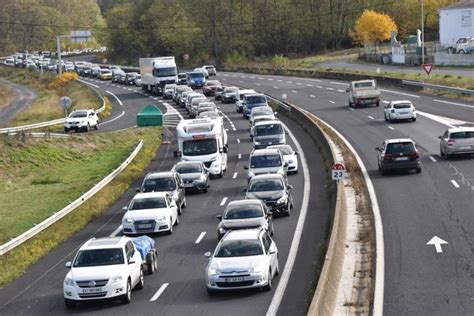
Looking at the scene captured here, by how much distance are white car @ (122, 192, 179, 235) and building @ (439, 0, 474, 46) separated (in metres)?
87.9

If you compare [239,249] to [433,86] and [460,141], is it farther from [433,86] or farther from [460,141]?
[433,86]

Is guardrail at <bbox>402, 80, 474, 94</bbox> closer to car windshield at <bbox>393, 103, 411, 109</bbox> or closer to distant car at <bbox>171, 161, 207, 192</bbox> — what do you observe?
car windshield at <bbox>393, 103, 411, 109</bbox>

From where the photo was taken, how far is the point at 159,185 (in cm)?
3753

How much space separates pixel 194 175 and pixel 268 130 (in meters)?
11.4

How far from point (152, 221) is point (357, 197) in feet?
24.9

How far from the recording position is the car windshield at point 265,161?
136 feet

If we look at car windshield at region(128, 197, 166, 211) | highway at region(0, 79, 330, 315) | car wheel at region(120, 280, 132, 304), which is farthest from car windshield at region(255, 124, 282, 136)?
car wheel at region(120, 280, 132, 304)

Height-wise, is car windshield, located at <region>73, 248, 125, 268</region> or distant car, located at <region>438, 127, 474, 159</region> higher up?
car windshield, located at <region>73, 248, 125, 268</region>

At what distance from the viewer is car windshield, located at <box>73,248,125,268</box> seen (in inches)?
960

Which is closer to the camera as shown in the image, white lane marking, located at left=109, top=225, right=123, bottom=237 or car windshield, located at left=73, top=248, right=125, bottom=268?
car windshield, located at left=73, top=248, right=125, bottom=268

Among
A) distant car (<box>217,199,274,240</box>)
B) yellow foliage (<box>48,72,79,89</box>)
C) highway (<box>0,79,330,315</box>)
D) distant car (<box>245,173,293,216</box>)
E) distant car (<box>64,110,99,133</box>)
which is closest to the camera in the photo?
highway (<box>0,79,330,315</box>)

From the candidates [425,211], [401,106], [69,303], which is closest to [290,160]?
[425,211]

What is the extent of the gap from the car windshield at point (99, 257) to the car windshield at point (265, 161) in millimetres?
17218

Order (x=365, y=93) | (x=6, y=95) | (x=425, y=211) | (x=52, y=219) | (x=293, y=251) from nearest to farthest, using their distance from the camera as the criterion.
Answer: (x=293, y=251), (x=425, y=211), (x=52, y=219), (x=365, y=93), (x=6, y=95)
